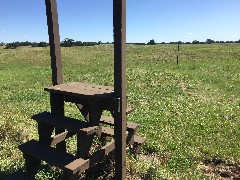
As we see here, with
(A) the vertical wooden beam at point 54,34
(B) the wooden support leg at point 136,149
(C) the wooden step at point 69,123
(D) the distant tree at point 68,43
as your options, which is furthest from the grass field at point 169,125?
(D) the distant tree at point 68,43

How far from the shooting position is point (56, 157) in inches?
186

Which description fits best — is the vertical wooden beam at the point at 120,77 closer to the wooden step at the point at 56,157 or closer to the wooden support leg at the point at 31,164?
the wooden step at the point at 56,157

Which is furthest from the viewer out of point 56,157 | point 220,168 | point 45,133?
point 220,168

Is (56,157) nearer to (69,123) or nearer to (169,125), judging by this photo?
(69,123)

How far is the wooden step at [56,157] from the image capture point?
4379mm

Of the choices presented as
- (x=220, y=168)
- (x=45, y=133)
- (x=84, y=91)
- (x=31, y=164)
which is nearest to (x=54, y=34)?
(x=84, y=91)

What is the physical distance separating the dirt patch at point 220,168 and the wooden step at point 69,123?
9.32ft

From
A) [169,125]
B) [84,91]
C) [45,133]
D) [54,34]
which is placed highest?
[54,34]

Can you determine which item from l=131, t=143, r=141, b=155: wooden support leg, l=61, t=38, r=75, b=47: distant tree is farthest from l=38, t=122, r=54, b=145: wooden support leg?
l=61, t=38, r=75, b=47: distant tree

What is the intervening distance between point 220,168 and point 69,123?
3.50 meters

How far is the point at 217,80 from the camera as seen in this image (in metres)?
18.9

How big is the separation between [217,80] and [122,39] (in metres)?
15.8

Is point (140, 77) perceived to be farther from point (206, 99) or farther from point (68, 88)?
point (68, 88)

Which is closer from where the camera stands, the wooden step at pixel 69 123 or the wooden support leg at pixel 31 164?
the wooden step at pixel 69 123
